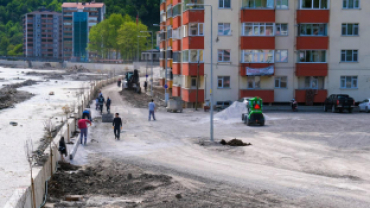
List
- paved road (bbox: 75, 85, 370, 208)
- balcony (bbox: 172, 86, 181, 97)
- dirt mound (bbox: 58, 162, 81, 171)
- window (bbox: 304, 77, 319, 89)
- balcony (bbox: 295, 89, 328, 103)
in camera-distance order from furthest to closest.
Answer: balcony (bbox: 172, 86, 181, 97) → window (bbox: 304, 77, 319, 89) → balcony (bbox: 295, 89, 328, 103) → dirt mound (bbox: 58, 162, 81, 171) → paved road (bbox: 75, 85, 370, 208)

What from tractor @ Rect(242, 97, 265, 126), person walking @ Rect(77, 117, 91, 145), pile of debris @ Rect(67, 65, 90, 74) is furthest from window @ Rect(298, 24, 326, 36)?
pile of debris @ Rect(67, 65, 90, 74)

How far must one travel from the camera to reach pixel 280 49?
174ft

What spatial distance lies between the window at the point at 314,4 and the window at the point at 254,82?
8.56 meters

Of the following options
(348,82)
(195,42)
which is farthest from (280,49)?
(195,42)

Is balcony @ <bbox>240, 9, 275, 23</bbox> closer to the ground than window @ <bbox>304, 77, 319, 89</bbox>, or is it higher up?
higher up

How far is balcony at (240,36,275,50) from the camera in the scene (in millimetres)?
51906

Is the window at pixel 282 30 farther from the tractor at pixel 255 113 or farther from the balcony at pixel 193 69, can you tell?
the tractor at pixel 255 113

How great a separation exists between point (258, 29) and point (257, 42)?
1295 millimetres

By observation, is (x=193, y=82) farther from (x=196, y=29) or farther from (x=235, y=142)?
(x=235, y=142)

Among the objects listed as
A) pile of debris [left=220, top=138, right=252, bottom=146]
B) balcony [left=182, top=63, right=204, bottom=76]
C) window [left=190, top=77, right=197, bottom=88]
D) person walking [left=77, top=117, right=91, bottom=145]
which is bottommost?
pile of debris [left=220, top=138, right=252, bottom=146]

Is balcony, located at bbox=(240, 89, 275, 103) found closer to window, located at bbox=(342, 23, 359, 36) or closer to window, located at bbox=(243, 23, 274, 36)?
window, located at bbox=(243, 23, 274, 36)

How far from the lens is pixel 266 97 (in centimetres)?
5262

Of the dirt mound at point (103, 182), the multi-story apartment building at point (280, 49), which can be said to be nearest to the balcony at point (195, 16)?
the multi-story apartment building at point (280, 49)

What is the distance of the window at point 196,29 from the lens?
5259cm
